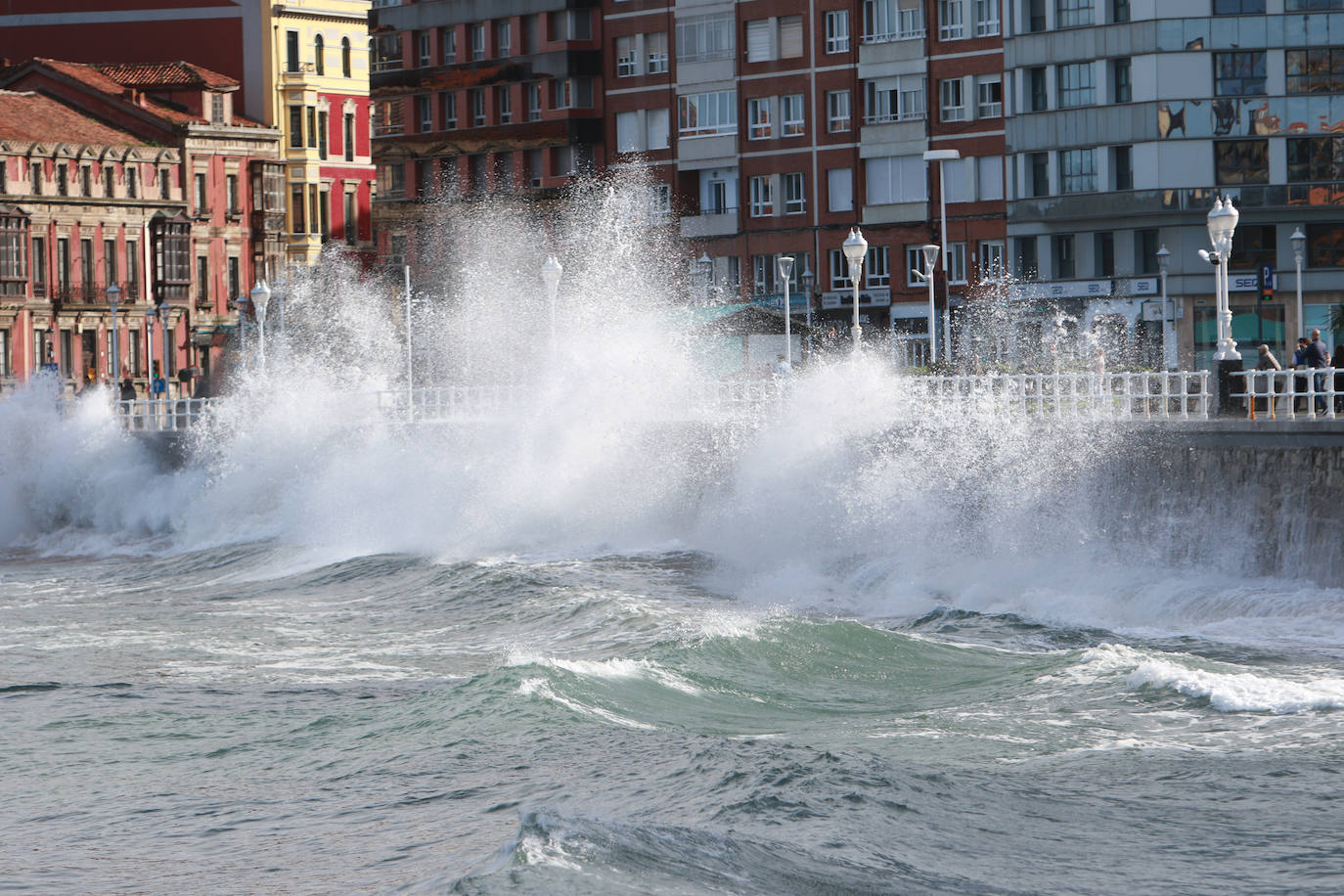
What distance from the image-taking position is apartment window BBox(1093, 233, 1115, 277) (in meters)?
61.8

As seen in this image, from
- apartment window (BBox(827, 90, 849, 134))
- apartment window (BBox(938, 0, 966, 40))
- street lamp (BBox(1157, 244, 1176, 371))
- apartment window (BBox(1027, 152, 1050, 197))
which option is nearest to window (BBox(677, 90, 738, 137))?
apartment window (BBox(827, 90, 849, 134))

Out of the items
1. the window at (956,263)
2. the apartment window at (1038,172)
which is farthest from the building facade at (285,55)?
the apartment window at (1038,172)

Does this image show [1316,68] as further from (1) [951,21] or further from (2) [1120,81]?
(1) [951,21]

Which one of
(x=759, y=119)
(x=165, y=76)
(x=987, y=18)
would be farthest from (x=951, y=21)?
(x=165, y=76)

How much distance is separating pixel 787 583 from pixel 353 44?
58286 millimetres

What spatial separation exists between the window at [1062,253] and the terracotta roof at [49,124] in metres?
32.2

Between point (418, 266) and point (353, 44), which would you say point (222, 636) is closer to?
point (418, 266)

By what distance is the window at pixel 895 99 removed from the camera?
65875mm

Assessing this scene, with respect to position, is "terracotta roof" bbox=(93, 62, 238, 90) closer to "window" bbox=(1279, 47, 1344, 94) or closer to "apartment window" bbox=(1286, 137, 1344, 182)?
"window" bbox=(1279, 47, 1344, 94)

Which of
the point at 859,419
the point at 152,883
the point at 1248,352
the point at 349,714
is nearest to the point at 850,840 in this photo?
the point at 152,883

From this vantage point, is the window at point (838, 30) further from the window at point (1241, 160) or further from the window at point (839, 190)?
the window at point (1241, 160)

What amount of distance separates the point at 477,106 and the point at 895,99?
17.9m

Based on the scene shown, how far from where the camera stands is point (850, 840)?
1237cm

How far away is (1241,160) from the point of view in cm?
5966
